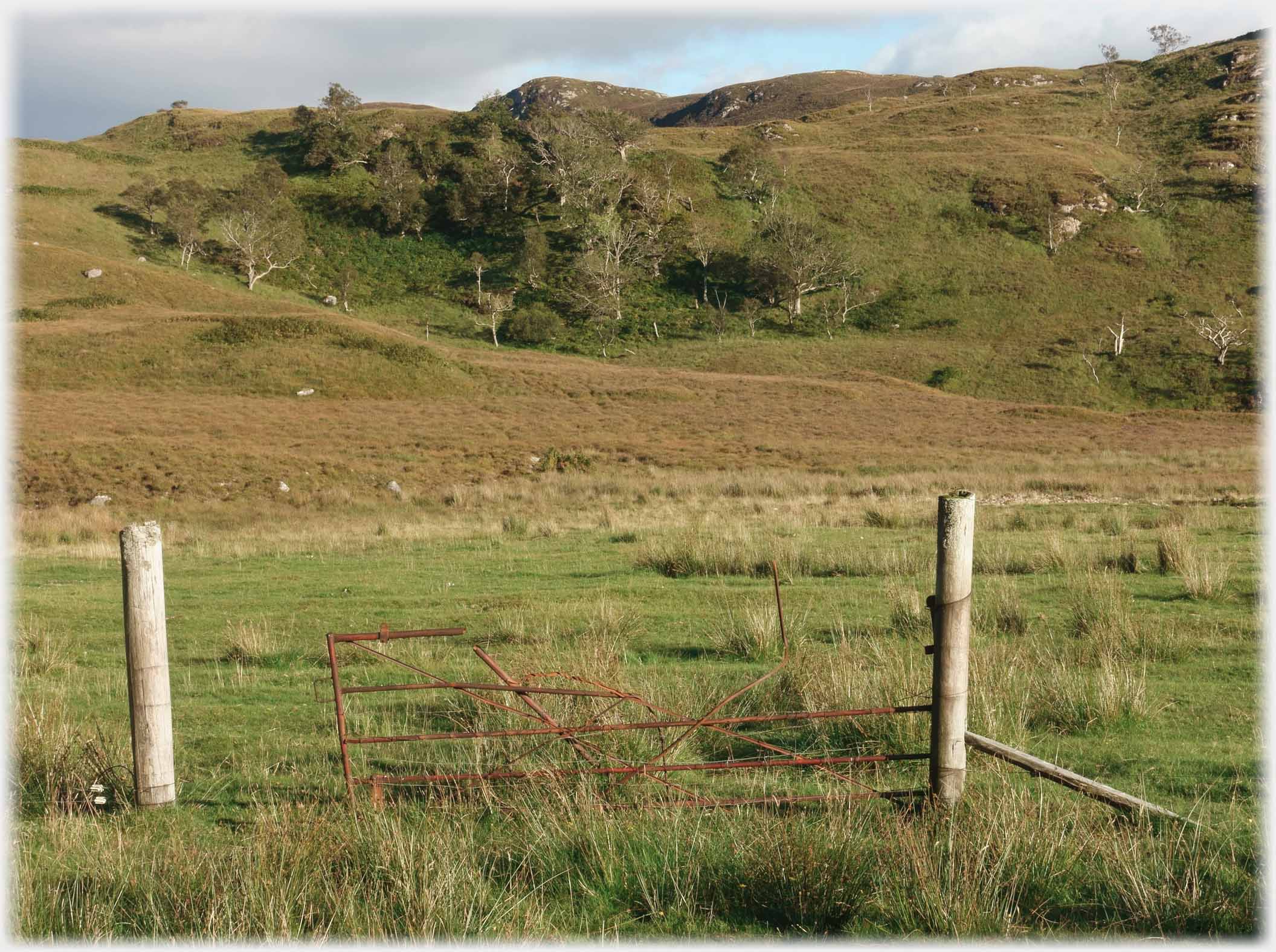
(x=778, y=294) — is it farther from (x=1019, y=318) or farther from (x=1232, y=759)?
(x=1232, y=759)

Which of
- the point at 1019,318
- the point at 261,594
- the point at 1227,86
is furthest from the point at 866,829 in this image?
the point at 1227,86

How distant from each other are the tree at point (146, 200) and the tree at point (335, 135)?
1905 cm

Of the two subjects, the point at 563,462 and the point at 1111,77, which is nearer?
the point at 563,462

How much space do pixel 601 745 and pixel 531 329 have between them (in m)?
74.8

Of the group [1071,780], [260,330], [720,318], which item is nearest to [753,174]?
[720,318]

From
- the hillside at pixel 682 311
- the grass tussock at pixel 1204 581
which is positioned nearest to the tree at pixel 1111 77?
the hillside at pixel 682 311

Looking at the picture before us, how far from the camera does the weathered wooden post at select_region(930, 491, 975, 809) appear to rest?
480cm

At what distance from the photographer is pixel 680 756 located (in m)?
6.40

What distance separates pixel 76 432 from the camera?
34094 mm

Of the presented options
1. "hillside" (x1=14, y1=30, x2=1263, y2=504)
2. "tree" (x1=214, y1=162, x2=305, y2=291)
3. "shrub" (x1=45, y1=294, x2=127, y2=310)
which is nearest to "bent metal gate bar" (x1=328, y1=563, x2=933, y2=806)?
"hillside" (x1=14, y1=30, x2=1263, y2=504)

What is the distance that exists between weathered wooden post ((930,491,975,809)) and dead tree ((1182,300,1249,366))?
75291 mm

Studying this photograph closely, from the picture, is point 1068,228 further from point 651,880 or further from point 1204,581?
point 651,880

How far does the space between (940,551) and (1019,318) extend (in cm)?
8259

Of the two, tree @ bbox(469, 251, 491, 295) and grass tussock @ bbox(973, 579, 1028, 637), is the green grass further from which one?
grass tussock @ bbox(973, 579, 1028, 637)
